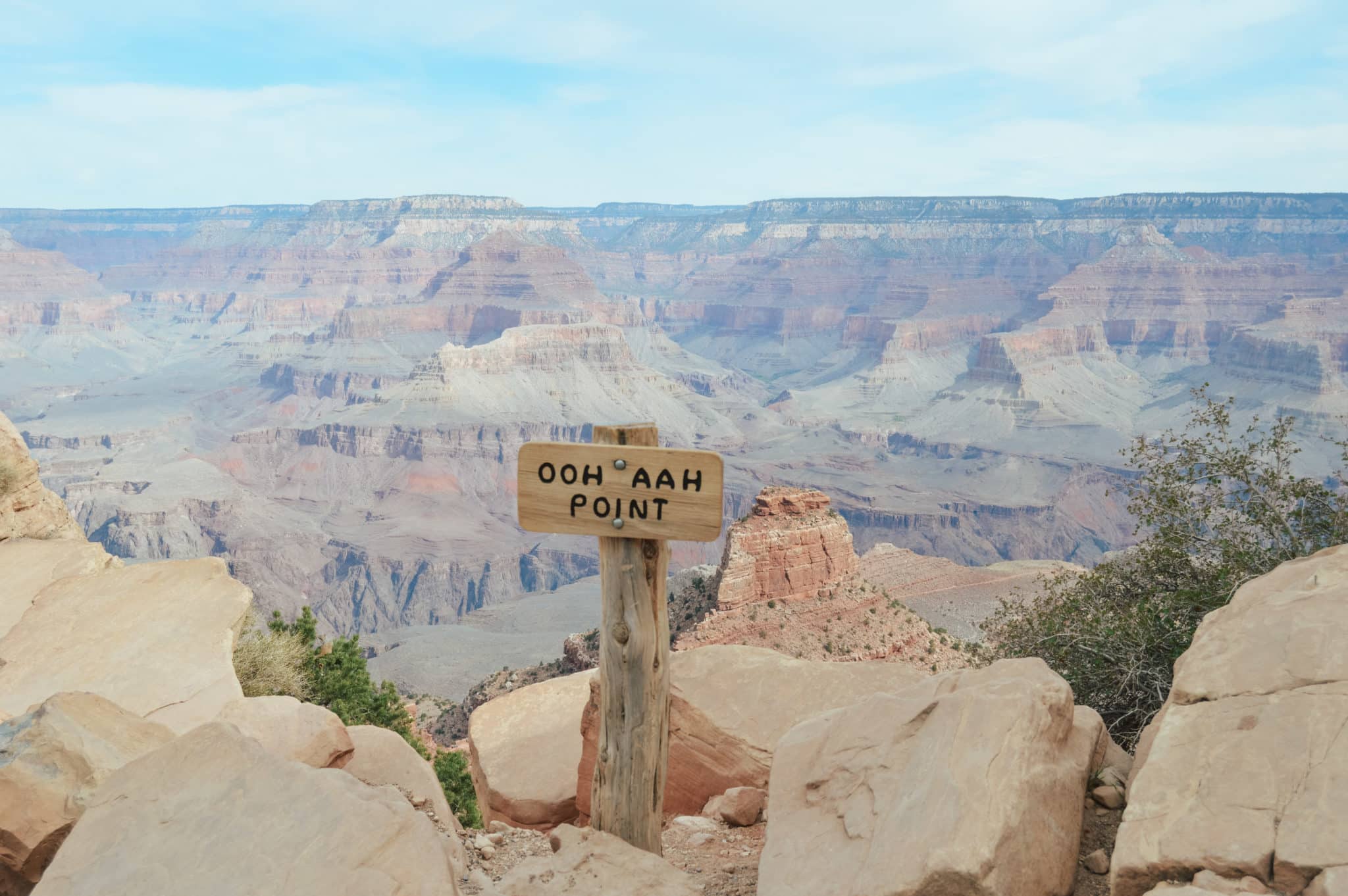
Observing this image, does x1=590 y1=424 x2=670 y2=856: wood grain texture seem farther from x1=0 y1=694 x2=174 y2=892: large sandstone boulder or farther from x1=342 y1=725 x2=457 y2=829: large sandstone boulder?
x1=0 y1=694 x2=174 y2=892: large sandstone boulder

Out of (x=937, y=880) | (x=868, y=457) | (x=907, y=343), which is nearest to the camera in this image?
(x=937, y=880)

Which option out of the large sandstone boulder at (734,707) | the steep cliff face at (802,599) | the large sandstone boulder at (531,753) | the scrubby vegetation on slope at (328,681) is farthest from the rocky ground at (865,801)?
the steep cliff face at (802,599)

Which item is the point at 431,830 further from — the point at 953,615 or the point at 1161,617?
the point at 953,615

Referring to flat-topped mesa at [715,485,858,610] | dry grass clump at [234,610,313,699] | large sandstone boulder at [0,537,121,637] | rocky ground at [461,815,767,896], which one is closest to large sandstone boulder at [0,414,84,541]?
large sandstone boulder at [0,537,121,637]

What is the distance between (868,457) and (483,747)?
432ft

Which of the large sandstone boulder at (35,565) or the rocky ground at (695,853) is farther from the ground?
the large sandstone boulder at (35,565)

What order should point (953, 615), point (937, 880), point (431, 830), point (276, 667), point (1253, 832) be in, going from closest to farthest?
point (1253, 832) → point (937, 880) → point (431, 830) → point (276, 667) → point (953, 615)

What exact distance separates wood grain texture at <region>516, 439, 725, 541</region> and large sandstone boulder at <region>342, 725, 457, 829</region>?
2.38 meters

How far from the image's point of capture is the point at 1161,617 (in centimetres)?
844

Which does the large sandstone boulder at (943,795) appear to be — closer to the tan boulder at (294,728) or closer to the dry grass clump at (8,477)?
the tan boulder at (294,728)

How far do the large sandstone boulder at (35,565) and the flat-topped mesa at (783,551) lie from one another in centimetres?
1806

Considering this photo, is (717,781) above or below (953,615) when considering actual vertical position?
above

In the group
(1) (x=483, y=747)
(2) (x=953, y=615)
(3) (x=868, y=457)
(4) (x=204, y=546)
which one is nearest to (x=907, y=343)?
(3) (x=868, y=457)

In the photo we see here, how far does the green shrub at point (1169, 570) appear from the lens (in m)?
8.01
